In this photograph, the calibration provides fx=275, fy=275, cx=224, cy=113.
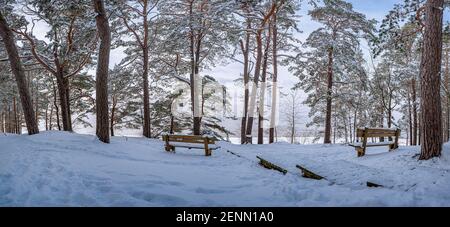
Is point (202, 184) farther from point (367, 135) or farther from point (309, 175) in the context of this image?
point (367, 135)

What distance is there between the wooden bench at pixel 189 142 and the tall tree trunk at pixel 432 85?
6991mm

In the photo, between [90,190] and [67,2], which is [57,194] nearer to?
[90,190]

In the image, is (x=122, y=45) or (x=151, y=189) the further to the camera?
(x=122, y=45)

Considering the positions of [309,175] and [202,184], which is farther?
[309,175]

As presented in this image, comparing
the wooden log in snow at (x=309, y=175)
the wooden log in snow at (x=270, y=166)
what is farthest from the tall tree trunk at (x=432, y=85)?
the wooden log in snow at (x=270, y=166)

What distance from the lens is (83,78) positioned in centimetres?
2394

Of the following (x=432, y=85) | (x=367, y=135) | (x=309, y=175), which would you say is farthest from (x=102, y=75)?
(x=432, y=85)

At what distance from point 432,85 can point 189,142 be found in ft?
27.8

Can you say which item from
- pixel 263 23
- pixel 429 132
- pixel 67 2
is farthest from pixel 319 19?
pixel 67 2

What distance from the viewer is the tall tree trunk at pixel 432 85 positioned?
7.70 metres

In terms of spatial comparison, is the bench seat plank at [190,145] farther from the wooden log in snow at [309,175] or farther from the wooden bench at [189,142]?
the wooden log in snow at [309,175]

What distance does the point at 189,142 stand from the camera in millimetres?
11492
